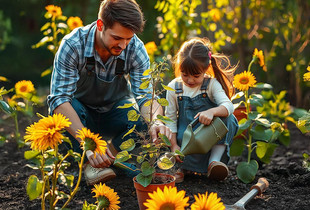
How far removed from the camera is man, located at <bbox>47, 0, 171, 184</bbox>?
208 cm

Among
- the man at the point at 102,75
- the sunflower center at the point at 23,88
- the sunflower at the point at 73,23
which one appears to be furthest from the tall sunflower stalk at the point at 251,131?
the sunflower center at the point at 23,88

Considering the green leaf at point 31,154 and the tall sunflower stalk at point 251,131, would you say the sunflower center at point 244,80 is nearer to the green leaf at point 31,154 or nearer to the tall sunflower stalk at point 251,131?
the tall sunflower stalk at point 251,131

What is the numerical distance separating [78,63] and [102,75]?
0.18m

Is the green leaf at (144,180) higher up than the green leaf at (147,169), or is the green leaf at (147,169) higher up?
the green leaf at (147,169)

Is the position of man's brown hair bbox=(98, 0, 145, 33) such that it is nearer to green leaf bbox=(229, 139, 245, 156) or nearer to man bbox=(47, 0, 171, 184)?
man bbox=(47, 0, 171, 184)

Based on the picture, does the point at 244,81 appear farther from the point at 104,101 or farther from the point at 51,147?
the point at 51,147

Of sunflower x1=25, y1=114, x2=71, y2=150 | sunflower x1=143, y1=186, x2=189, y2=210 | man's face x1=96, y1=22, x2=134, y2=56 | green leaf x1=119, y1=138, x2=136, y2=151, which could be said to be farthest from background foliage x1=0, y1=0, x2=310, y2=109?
sunflower x1=143, y1=186, x2=189, y2=210

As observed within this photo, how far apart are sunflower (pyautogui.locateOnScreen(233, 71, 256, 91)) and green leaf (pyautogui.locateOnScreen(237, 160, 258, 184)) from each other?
0.43 meters

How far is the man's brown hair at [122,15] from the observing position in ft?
6.77

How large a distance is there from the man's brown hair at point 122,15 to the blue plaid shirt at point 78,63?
21cm

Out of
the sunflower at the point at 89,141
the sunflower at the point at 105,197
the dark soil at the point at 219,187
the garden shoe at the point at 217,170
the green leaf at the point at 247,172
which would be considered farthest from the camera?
the green leaf at the point at 247,172

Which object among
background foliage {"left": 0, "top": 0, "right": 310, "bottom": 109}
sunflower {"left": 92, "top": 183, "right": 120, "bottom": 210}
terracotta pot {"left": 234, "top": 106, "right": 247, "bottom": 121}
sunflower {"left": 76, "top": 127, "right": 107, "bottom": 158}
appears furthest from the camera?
background foliage {"left": 0, "top": 0, "right": 310, "bottom": 109}

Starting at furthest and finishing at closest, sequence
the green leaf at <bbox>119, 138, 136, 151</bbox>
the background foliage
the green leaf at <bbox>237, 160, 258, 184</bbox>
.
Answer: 1. the background foliage
2. the green leaf at <bbox>237, 160, 258, 184</bbox>
3. the green leaf at <bbox>119, 138, 136, 151</bbox>

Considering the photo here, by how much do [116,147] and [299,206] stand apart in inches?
43.8
